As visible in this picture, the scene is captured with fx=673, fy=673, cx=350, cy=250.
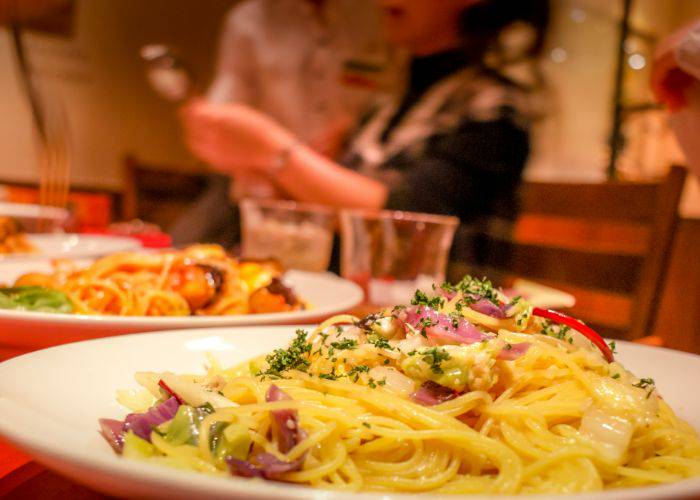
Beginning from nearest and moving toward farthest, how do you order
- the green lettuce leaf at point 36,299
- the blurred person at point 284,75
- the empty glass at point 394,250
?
the green lettuce leaf at point 36,299, the empty glass at point 394,250, the blurred person at point 284,75

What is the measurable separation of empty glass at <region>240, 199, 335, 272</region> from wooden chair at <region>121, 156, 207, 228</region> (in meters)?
4.97

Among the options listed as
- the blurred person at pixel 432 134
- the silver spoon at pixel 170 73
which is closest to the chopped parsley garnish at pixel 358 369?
the blurred person at pixel 432 134

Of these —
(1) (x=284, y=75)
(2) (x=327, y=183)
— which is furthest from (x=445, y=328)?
(1) (x=284, y=75)

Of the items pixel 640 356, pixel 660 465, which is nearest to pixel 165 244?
pixel 640 356

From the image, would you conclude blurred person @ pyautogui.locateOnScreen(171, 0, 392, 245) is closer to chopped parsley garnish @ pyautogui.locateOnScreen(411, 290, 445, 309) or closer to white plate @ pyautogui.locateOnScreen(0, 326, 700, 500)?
white plate @ pyautogui.locateOnScreen(0, 326, 700, 500)

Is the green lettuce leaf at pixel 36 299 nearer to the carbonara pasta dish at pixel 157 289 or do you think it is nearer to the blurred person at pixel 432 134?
the carbonara pasta dish at pixel 157 289

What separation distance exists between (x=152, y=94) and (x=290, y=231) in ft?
22.1

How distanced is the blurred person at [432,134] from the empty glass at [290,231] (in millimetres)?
1253

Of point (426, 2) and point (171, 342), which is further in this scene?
point (426, 2)

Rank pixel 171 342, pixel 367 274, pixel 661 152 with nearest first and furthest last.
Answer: pixel 171 342 < pixel 367 274 < pixel 661 152

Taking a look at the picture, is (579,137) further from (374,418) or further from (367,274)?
(374,418)

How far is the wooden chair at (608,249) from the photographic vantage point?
6.20 feet

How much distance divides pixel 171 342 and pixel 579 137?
241 inches

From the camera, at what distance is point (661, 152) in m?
5.64
